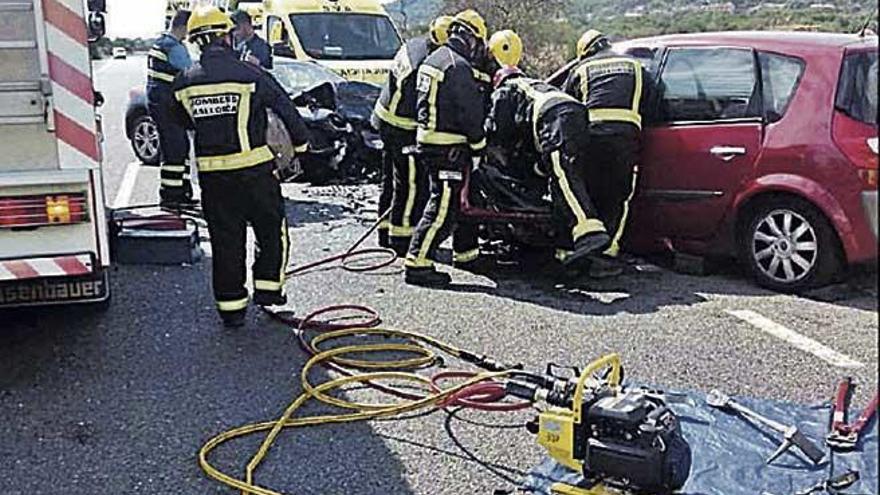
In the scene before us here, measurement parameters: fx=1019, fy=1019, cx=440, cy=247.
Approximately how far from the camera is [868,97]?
20.2 ft

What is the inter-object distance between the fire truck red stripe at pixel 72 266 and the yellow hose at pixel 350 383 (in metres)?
1.21

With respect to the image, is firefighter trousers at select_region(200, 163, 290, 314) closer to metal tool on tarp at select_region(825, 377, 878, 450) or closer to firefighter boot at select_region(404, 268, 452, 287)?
firefighter boot at select_region(404, 268, 452, 287)

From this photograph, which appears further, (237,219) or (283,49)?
(283,49)

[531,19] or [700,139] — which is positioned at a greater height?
[531,19]

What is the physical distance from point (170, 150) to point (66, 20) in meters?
4.46

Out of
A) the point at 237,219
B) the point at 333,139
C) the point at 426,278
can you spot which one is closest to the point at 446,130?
the point at 426,278

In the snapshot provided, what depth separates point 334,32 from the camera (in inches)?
603

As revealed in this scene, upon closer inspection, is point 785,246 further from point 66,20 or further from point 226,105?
point 66,20

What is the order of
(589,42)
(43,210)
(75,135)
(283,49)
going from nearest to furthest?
(43,210)
(75,135)
(589,42)
(283,49)

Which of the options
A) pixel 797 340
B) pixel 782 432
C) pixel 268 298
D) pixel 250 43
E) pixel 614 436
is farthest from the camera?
pixel 250 43

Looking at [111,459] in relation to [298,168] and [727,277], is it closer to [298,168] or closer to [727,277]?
[727,277]

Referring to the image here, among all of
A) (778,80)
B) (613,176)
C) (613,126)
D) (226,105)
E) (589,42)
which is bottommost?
(613,176)

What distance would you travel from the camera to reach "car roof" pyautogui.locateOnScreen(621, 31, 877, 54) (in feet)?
21.3

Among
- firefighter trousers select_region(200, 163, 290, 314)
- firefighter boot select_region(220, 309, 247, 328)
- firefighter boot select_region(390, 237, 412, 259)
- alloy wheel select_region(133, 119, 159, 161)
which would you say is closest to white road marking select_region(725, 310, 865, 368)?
firefighter boot select_region(390, 237, 412, 259)
